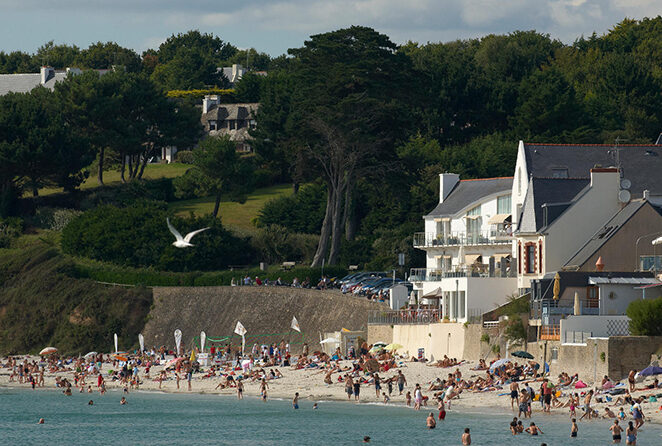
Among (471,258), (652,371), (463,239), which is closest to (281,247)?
(463,239)

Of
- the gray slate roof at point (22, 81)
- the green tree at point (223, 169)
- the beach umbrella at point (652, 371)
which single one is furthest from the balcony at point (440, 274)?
the gray slate roof at point (22, 81)

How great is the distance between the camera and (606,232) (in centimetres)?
6234

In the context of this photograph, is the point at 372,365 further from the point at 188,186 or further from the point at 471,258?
the point at 188,186

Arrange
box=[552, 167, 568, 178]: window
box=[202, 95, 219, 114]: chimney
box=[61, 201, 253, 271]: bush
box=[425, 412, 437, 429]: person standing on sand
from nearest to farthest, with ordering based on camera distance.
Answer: box=[425, 412, 437, 429]: person standing on sand < box=[552, 167, 568, 178]: window < box=[61, 201, 253, 271]: bush < box=[202, 95, 219, 114]: chimney

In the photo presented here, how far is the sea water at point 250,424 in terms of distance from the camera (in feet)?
161

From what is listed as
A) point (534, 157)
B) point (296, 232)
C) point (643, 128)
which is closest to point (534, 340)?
point (534, 157)

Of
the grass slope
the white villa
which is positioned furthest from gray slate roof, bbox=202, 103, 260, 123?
the white villa

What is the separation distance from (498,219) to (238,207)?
44245 mm

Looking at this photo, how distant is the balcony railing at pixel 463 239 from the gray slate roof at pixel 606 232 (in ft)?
25.9

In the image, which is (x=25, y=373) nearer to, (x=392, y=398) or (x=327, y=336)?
(x=327, y=336)

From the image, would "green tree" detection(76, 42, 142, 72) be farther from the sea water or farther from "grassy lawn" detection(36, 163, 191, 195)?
the sea water

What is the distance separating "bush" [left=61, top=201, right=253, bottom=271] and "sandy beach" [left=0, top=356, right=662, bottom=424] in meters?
11.7

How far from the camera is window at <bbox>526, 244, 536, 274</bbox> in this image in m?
66.0

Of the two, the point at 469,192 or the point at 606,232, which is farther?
the point at 469,192
